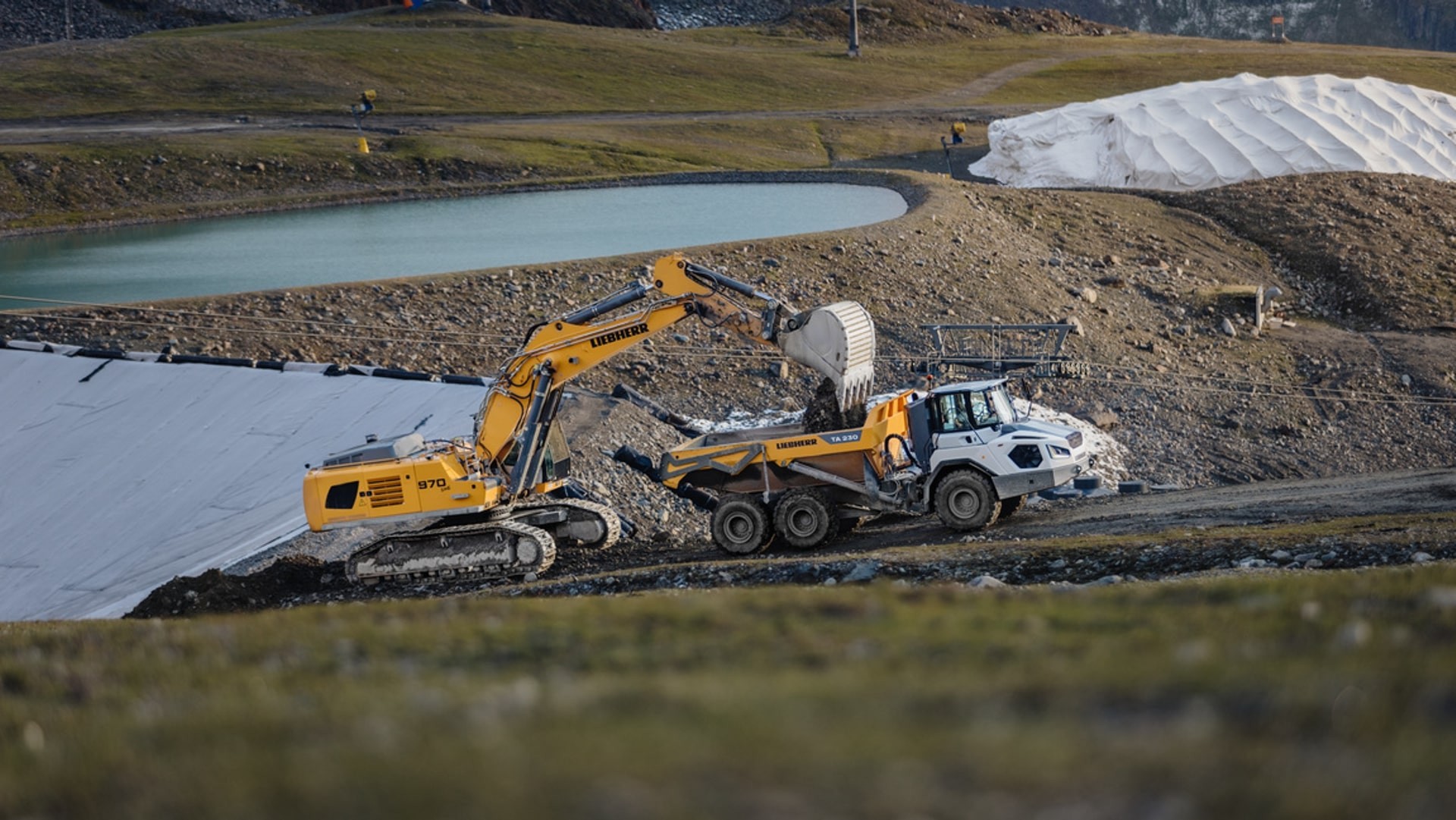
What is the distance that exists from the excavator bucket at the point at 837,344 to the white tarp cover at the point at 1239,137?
112 feet

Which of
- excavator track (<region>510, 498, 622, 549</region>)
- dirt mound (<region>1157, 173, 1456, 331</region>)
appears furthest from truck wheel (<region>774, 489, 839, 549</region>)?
dirt mound (<region>1157, 173, 1456, 331</region>)

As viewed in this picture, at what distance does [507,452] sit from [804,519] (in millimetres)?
4651

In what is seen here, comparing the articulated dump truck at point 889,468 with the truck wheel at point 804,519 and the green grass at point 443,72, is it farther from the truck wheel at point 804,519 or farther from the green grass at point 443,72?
the green grass at point 443,72

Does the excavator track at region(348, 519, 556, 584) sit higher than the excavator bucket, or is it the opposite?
the excavator bucket

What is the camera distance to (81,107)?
69188 mm

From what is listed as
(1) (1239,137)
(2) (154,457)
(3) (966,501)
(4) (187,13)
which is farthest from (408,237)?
(4) (187,13)

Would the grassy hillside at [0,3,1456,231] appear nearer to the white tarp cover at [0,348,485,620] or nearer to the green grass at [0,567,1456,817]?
the white tarp cover at [0,348,485,620]

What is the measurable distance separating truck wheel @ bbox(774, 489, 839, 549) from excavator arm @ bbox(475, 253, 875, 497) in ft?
5.16

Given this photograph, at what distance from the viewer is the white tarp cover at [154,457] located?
2250 cm

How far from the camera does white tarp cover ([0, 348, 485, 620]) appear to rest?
2250 cm

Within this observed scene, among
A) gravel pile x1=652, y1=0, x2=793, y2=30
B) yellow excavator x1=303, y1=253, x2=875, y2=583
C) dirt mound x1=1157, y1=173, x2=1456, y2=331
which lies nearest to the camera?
yellow excavator x1=303, y1=253, x2=875, y2=583

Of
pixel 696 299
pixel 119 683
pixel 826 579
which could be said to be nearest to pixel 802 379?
pixel 696 299

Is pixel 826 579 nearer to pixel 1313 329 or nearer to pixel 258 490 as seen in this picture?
pixel 258 490

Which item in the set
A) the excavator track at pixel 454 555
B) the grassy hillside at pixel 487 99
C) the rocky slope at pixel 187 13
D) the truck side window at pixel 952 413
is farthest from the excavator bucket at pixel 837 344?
the rocky slope at pixel 187 13
